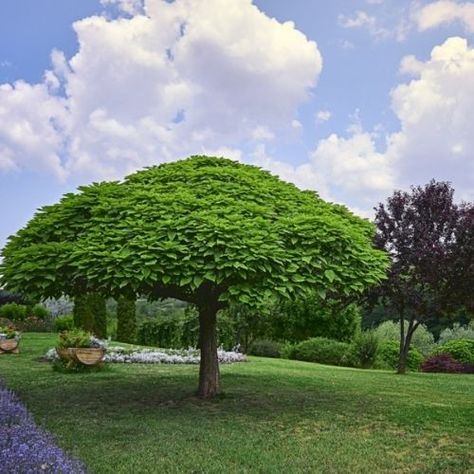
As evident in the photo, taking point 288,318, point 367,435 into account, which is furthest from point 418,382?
point 288,318

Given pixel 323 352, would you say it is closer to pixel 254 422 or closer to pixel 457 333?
pixel 457 333

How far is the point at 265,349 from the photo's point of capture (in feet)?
75.0

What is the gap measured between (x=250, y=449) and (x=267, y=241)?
258 cm

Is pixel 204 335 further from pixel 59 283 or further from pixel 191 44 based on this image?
pixel 191 44

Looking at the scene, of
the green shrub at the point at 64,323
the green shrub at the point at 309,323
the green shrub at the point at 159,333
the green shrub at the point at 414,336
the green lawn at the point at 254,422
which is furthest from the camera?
the green shrub at the point at 414,336

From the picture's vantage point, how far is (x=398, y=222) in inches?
637

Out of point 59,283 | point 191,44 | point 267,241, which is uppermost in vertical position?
point 191,44

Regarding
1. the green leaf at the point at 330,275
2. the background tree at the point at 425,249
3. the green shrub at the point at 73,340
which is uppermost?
the background tree at the point at 425,249

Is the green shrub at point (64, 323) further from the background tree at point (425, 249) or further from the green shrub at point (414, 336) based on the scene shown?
the green shrub at point (414, 336)

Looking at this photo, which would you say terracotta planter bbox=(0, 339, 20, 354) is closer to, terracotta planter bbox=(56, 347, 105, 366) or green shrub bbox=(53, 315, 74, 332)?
terracotta planter bbox=(56, 347, 105, 366)

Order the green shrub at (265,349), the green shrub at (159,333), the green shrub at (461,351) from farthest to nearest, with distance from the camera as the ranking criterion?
the green shrub at (159,333)
the green shrub at (265,349)
the green shrub at (461,351)

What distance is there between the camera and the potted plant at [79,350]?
1277 cm

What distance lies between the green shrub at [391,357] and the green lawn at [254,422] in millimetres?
8672

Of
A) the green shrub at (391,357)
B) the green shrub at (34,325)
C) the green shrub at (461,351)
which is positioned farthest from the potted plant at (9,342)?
the green shrub at (461,351)
